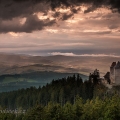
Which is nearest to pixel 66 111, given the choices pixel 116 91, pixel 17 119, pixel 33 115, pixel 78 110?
pixel 78 110

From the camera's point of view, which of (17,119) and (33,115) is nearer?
(33,115)

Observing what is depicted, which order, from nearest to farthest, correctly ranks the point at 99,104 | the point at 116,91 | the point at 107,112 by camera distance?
the point at 107,112
the point at 99,104
the point at 116,91

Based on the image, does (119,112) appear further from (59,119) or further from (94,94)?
(94,94)

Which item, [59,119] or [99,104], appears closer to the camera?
[59,119]

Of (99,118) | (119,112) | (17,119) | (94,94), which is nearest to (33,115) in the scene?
(17,119)

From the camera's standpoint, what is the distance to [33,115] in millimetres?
130750

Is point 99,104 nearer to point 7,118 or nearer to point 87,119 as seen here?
point 87,119

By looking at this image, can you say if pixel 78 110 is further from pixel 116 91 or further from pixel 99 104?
pixel 116 91

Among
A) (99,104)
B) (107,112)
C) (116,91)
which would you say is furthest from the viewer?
(116,91)

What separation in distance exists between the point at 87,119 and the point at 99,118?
6.01 m

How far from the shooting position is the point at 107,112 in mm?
125812

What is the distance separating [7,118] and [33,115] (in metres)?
19.4

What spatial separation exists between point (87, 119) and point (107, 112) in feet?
31.8

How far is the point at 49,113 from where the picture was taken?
128000 millimetres
